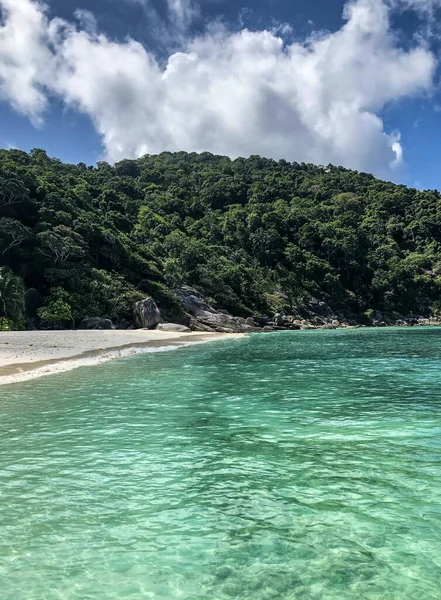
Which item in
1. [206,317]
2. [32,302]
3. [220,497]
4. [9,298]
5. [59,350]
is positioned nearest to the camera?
[220,497]

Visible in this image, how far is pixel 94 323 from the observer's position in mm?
50062

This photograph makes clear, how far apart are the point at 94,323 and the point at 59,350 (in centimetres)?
2191

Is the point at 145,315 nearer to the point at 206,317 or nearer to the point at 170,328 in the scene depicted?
the point at 170,328

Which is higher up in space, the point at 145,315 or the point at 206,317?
the point at 145,315

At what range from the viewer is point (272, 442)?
9.78 m

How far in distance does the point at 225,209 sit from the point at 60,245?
79.2 meters

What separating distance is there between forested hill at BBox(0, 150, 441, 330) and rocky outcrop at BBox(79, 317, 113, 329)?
123cm

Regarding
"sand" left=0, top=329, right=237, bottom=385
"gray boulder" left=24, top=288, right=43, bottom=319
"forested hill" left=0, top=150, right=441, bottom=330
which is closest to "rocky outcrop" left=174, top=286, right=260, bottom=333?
"forested hill" left=0, top=150, right=441, bottom=330

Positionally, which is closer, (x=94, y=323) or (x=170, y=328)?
(x=94, y=323)

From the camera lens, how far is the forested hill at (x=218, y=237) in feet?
184

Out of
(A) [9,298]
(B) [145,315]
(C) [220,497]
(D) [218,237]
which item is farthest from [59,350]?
(D) [218,237]

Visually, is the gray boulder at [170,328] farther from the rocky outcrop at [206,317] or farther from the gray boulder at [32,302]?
the gray boulder at [32,302]

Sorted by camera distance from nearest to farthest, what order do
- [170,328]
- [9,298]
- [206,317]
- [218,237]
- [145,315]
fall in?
1. [9,298]
2. [170,328]
3. [145,315]
4. [206,317]
5. [218,237]

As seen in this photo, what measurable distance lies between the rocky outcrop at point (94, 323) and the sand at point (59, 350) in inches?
284
